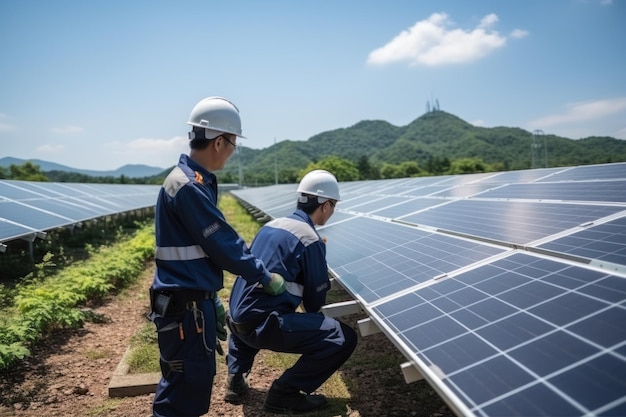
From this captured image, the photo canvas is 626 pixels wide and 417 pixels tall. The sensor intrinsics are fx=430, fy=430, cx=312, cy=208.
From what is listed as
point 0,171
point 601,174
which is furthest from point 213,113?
point 0,171

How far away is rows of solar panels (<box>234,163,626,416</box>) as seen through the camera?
2.08 m

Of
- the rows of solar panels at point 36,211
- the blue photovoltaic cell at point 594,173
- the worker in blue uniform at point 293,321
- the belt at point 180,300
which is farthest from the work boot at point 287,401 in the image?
the rows of solar panels at point 36,211

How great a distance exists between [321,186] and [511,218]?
2.37 metres

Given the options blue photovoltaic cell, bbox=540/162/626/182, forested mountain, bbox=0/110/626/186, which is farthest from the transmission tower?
blue photovoltaic cell, bbox=540/162/626/182

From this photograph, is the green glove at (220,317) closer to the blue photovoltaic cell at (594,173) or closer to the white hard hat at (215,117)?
the white hard hat at (215,117)

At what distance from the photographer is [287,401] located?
4.14 m

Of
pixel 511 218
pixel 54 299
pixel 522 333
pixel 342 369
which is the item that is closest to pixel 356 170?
pixel 54 299

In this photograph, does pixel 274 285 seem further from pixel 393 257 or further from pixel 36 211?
pixel 36 211

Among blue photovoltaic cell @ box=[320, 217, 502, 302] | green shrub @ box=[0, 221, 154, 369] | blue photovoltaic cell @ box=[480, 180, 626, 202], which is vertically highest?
blue photovoltaic cell @ box=[480, 180, 626, 202]

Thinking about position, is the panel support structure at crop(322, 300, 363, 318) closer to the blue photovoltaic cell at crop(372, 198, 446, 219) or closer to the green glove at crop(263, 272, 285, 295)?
the green glove at crop(263, 272, 285, 295)

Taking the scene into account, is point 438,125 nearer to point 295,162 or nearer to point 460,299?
point 295,162

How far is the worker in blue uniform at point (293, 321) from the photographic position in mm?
3941

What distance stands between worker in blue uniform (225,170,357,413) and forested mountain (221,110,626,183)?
53715 mm

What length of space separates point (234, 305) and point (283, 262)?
667mm
